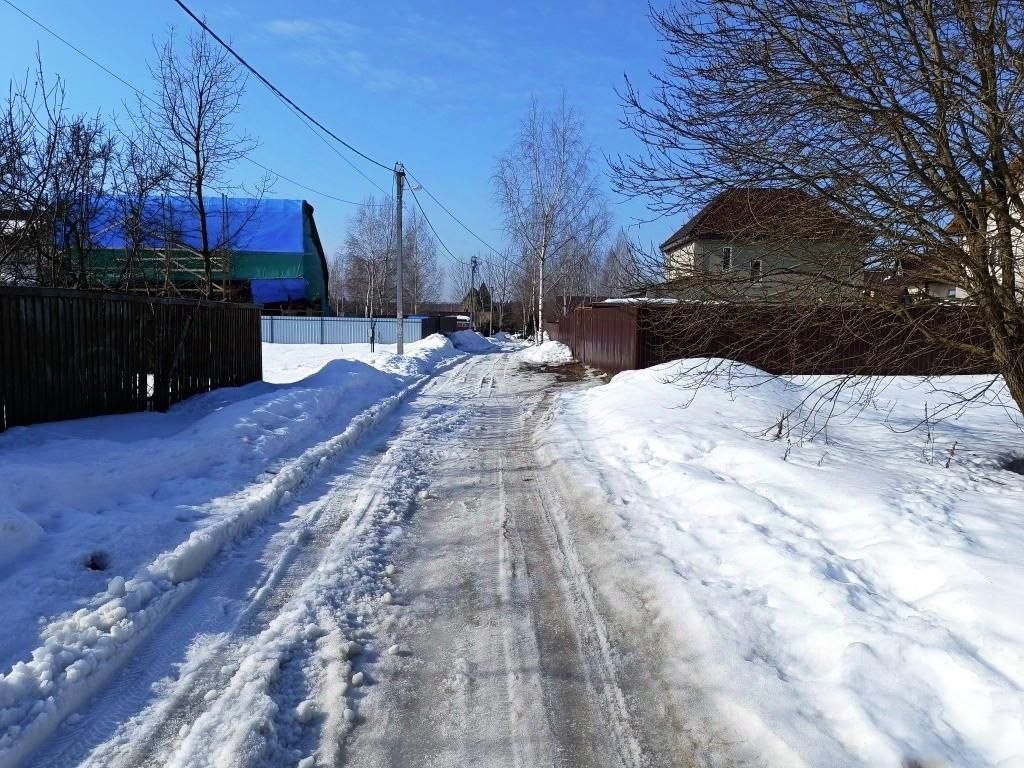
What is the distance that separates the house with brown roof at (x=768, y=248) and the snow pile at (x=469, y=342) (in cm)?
3109

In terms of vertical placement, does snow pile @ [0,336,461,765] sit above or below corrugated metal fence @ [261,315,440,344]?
below

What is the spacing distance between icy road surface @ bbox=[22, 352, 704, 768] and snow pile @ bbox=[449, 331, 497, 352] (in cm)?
3286

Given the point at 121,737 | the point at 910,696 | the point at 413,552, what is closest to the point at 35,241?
the point at 413,552

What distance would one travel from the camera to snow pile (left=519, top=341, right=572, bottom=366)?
26578 millimetres

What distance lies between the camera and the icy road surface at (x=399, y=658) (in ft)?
9.25

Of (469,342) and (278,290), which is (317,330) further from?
(469,342)

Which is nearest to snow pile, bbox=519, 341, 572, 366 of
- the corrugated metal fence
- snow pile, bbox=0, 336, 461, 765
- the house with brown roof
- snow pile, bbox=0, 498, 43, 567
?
the corrugated metal fence

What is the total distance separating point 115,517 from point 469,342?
3803 centimetres

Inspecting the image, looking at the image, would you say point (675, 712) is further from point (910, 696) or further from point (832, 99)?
point (832, 99)

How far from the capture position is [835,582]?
13.7ft

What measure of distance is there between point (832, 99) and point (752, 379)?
6729 millimetres

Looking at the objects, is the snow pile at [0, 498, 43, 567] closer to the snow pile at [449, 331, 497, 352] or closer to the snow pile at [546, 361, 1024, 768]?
the snow pile at [546, 361, 1024, 768]

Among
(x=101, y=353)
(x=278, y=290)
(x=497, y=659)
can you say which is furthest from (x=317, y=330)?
(x=497, y=659)

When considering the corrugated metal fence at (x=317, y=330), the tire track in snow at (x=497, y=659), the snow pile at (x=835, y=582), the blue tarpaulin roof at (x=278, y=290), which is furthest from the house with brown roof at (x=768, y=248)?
the blue tarpaulin roof at (x=278, y=290)
